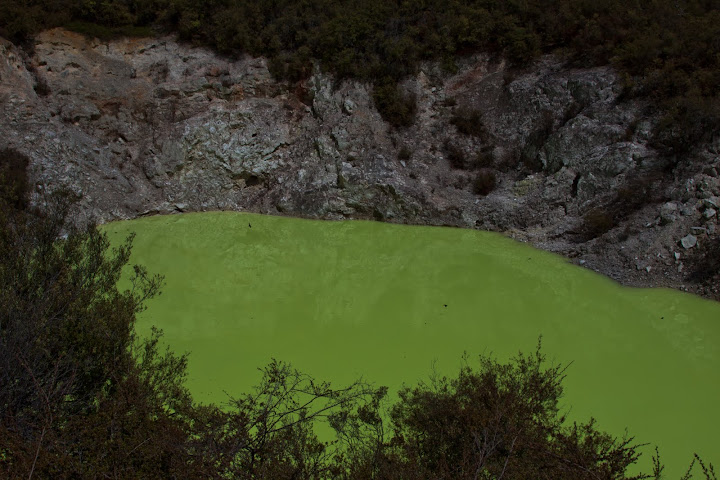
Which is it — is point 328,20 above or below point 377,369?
above

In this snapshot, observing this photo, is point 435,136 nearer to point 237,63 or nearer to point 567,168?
point 567,168

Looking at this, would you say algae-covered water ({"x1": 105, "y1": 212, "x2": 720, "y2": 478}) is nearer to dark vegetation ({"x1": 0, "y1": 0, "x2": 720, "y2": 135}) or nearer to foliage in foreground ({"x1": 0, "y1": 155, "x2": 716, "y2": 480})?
foliage in foreground ({"x1": 0, "y1": 155, "x2": 716, "y2": 480})

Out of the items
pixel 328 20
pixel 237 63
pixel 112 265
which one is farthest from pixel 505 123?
pixel 112 265

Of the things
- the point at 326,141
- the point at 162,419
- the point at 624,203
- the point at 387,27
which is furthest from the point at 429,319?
the point at 387,27

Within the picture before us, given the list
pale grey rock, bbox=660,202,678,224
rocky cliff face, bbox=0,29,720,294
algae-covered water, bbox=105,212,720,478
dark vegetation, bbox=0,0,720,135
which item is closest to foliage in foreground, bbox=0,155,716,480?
algae-covered water, bbox=105,212,720,478

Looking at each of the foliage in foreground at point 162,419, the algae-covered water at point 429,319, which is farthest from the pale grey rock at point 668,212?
the foliage in foreground at point 162,419

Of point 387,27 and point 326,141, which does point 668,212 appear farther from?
point 387,27
